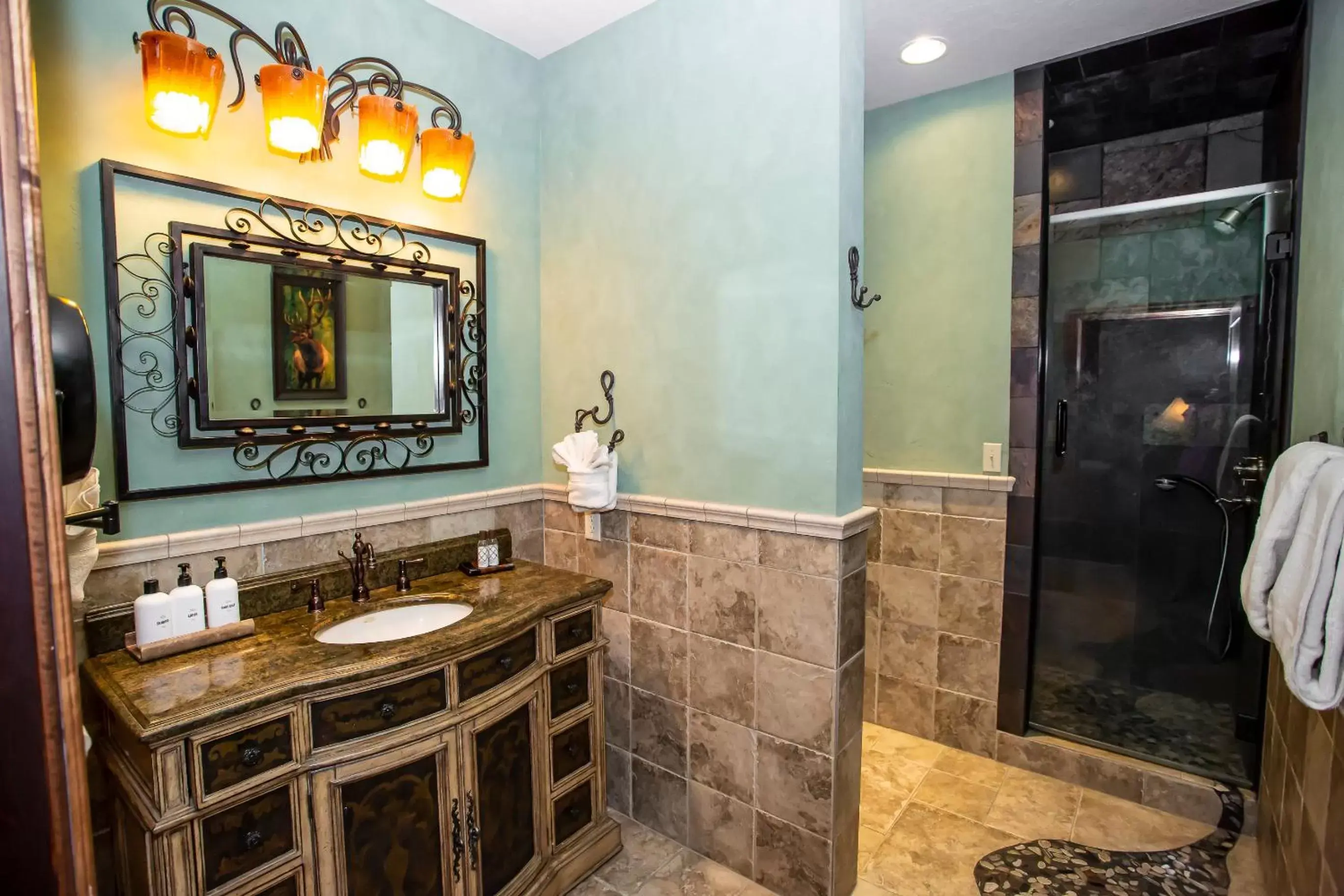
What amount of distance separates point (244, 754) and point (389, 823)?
0.36 metres

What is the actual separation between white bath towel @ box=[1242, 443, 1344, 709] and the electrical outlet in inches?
42.8

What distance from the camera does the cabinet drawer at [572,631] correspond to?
1.75 meters

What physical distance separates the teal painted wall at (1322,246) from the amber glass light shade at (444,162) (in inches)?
89.1

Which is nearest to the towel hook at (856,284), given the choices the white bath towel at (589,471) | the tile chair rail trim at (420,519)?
the tile chair rail trim at (420,519)

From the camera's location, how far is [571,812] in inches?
72.1

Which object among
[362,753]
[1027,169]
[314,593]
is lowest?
[362,753]

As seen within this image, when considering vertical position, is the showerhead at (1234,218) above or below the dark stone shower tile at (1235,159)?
below

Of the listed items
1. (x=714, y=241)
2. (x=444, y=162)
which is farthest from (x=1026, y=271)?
(x=444, y=162)

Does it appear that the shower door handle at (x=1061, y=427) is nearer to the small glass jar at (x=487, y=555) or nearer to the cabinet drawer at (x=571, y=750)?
the cabinet drawer at (x=571, y=750)

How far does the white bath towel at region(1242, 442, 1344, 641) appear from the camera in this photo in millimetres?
1212

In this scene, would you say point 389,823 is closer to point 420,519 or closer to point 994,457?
point 420,519

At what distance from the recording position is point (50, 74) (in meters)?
1.31

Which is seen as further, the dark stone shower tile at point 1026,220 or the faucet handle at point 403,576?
the dark stone shower tile at point 1026,220

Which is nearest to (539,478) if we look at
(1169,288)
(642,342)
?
(642,342)
